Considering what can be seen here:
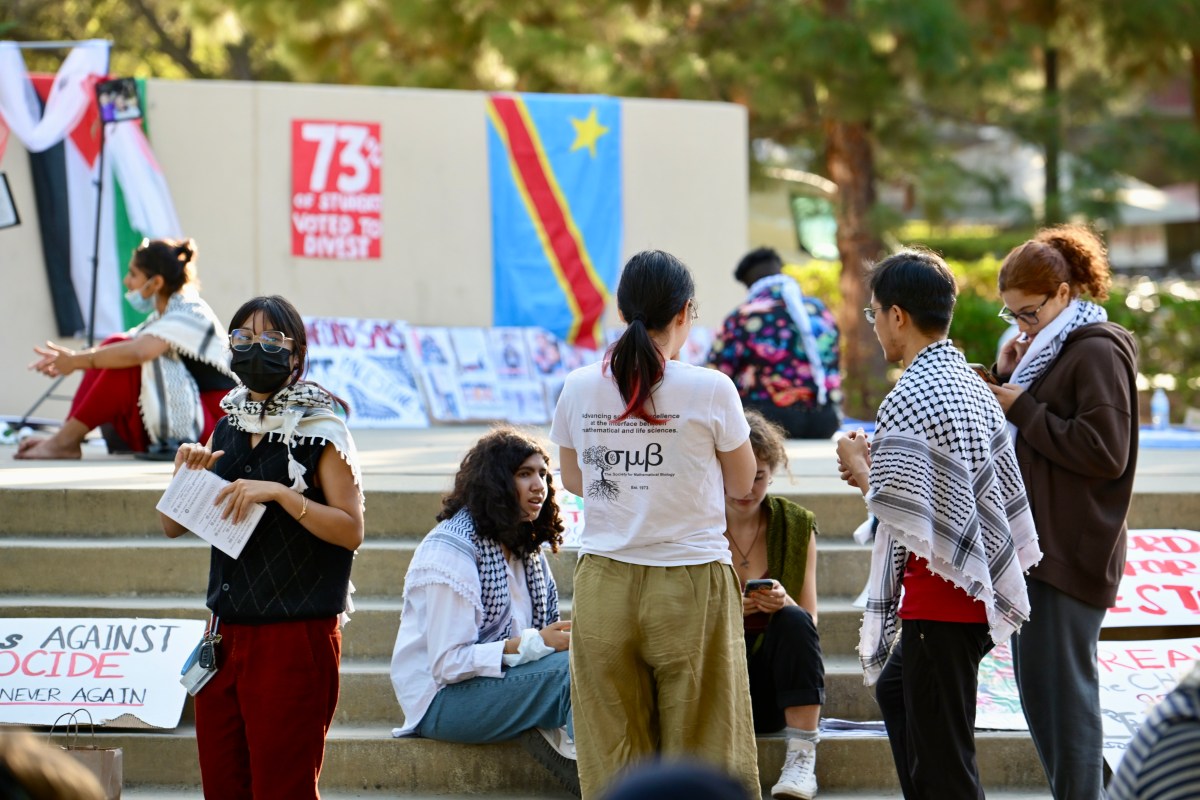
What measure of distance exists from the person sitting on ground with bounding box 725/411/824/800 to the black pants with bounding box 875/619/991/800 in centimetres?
112

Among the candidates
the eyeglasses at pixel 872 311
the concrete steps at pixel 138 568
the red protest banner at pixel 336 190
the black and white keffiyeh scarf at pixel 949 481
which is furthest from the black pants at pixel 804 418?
the black and white keffiyeh scarf at pixel 949 481

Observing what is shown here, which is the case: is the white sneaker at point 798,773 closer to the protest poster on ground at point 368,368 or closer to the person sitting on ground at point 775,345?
the person sitting on ground at point 775,345

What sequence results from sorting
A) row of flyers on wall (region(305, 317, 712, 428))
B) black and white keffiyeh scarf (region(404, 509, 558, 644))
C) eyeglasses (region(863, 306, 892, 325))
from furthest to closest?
1. row of flyers on wall (region(305, 317, 712, 428))
2. black and white keffiyeh scarf (region(404, 509, 558, 644))
3. eyeglasses (region(863, 306, 892, 325))

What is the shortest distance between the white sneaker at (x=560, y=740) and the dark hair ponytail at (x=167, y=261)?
3560 mm

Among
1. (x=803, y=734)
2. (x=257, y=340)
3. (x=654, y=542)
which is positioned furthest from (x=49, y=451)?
(x=654, y=542)

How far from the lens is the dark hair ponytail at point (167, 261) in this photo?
736 centimetres

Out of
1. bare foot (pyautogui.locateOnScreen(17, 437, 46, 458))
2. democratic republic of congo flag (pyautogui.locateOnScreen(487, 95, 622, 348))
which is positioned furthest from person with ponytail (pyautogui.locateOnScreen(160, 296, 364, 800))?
democratic republic of congo flag (pyautogui.locateOnScreen(487, 95, 622, 348))

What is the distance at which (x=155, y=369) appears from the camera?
7.52 metres

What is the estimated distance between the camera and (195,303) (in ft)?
24.6

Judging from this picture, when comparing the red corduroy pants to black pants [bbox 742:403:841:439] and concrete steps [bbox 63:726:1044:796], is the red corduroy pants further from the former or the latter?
black pants [bbox 742:403:841:439]

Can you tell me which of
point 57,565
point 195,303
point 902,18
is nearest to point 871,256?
point 902,18

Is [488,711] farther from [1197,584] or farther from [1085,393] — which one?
[1197,584]

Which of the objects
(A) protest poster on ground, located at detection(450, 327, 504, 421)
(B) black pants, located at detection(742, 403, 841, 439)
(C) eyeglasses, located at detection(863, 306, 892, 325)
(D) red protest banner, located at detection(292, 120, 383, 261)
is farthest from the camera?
(A) protest poster on ground, located at detection(450, 327, 504, 421)

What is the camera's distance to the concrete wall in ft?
34.8
